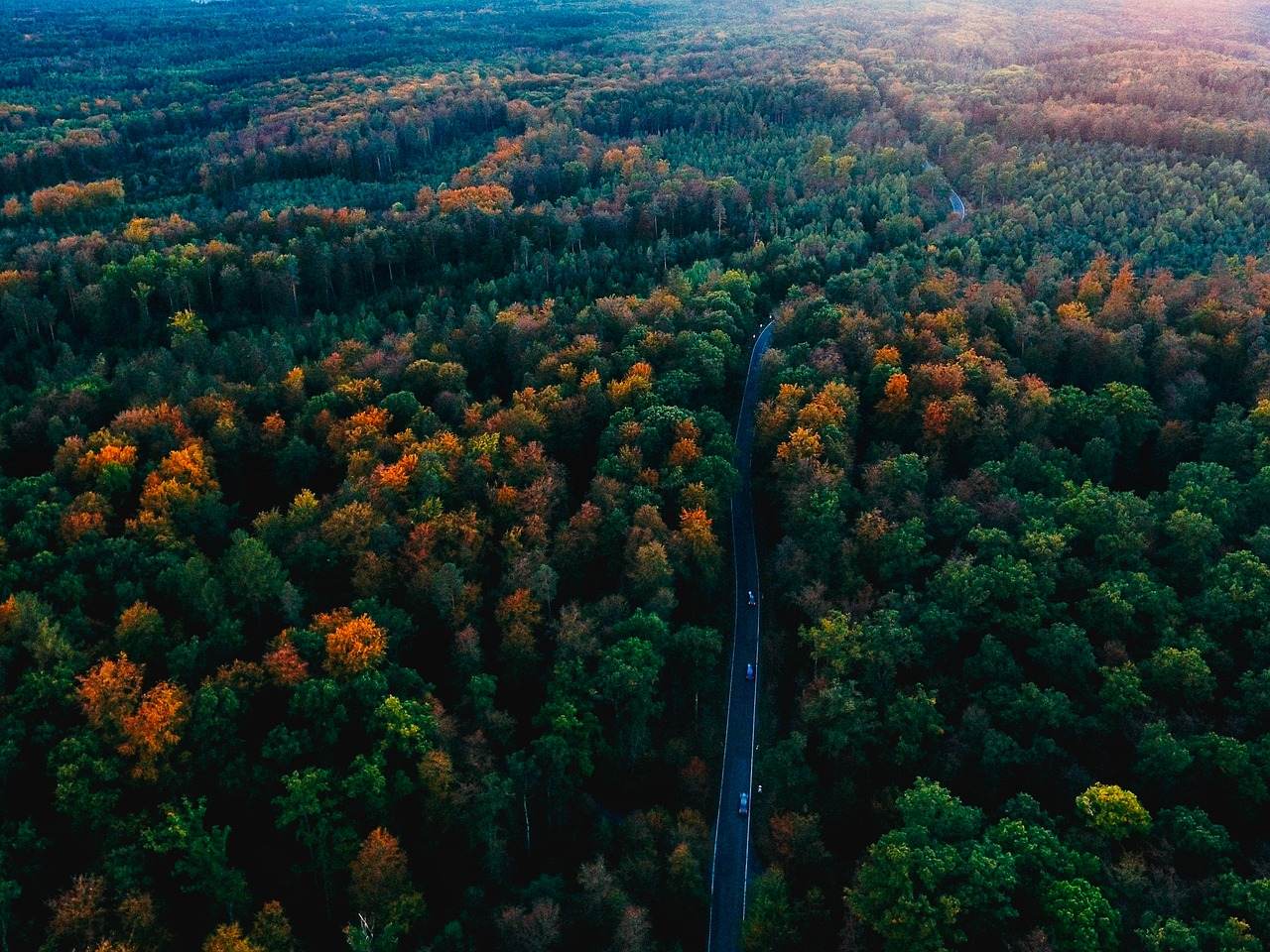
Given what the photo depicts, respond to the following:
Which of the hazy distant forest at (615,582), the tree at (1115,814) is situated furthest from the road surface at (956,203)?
the tree at (1115,814)

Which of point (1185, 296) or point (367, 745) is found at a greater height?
point (1185, 296)

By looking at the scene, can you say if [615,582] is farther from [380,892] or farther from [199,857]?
[199,857]

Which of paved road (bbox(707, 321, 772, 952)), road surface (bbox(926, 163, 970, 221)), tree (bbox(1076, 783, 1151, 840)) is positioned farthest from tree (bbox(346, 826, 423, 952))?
road surface (bbox(926, 163, 970, 221))

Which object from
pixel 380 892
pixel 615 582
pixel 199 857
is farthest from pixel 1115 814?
pixel 199 857

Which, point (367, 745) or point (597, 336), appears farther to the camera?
point (597, 336)

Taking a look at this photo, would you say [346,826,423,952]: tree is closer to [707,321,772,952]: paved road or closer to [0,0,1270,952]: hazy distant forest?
[0,0,1270,952]: hazy distant forest

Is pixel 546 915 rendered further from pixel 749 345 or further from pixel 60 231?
pixel 60 231

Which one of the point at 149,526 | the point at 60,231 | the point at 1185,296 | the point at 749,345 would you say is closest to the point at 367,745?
the point at 149,526
